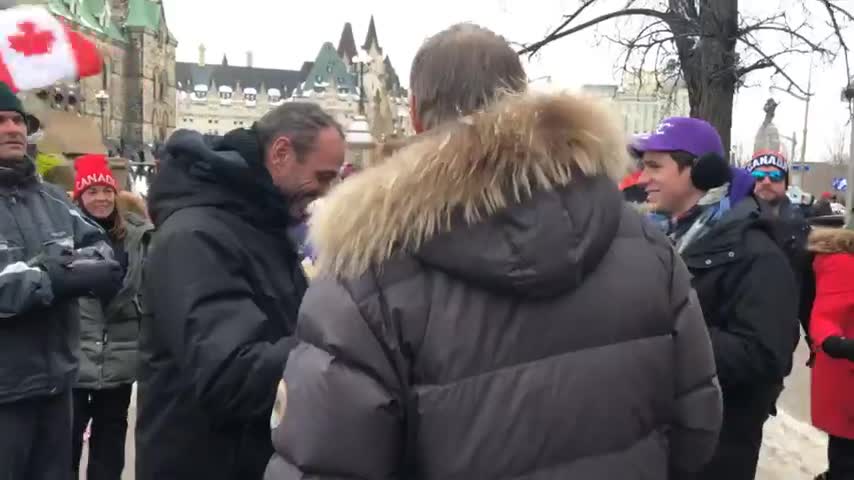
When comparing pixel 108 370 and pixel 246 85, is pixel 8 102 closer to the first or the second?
pixel 108 370

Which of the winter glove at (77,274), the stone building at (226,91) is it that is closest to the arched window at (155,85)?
the stone building at (226,91)

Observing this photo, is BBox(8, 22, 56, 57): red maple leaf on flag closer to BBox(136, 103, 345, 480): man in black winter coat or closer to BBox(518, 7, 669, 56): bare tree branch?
BBox(136, 103, 345, 480): man in black winter coat

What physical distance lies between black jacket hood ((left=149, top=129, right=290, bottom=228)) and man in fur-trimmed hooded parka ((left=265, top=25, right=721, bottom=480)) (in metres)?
1.00

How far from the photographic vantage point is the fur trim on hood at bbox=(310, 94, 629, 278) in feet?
5.39

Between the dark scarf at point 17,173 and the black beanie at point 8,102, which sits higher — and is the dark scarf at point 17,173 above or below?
below

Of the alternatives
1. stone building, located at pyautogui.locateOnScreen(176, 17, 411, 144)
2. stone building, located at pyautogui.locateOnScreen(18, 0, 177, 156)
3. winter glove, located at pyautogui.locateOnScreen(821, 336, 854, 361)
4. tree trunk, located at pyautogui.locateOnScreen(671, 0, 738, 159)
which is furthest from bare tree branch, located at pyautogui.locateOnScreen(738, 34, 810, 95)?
stone building, located at pyautogui.locateOnScreen(176, 17, 411, 144)

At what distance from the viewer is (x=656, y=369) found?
1833mm

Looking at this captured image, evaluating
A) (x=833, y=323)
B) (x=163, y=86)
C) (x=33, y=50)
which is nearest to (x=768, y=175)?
(x=833, y=323)

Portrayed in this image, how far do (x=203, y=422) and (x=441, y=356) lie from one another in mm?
1297

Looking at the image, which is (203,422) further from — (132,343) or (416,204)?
(132,343)

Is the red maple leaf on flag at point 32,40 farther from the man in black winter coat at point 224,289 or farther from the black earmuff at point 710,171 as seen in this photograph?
the black earmuff at point 710,171

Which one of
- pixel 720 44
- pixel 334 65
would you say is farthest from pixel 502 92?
pixel 334 65

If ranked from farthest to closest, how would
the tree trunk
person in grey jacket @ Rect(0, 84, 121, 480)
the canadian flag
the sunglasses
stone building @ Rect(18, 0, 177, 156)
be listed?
stone building @ Rect(18, 0, 177, 156) → the tree trunk → the sunglasses → the canadian flag → person in grey jacket @ Rect(0, 84, 121, 480)

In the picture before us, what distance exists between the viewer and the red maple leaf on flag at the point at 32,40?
16.0 ft
